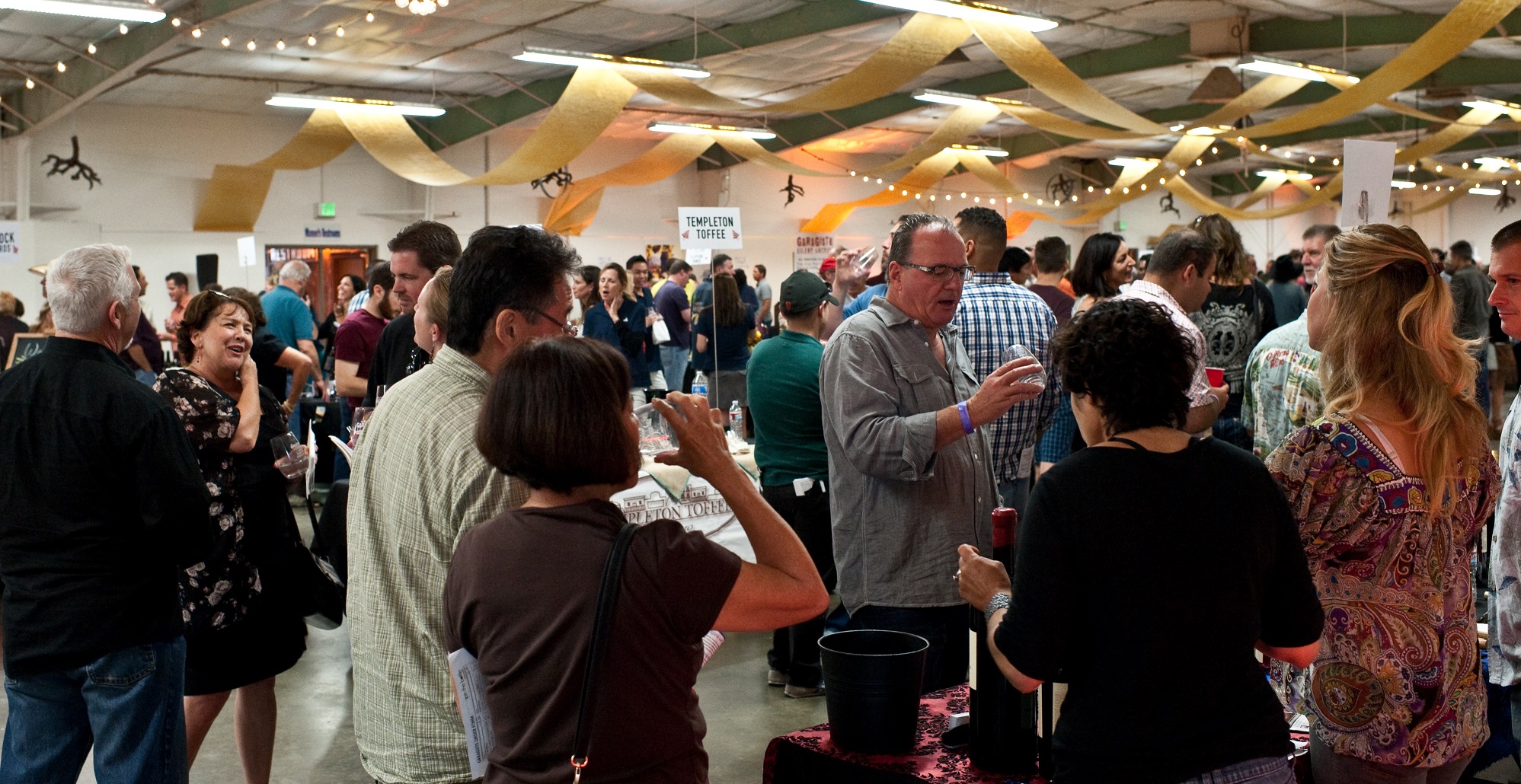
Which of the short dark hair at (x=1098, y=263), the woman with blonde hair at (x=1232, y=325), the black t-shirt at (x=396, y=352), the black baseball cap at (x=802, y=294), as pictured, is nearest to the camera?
the black t-shirt at (x=396, y=352)

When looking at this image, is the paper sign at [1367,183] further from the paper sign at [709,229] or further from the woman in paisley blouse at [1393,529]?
the paper sign at [709,229]

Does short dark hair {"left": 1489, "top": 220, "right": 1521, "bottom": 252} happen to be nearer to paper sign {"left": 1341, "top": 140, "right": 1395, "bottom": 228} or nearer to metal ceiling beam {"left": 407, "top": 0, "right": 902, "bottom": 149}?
paper sign {"left": 1341, "top": 140, "right": 1395, "bottom": 228}

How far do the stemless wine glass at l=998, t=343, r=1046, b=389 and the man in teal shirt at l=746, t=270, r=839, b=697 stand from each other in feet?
2.56

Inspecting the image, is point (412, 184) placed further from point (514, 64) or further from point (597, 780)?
point (597, 780)

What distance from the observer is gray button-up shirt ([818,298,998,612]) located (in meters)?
2.68

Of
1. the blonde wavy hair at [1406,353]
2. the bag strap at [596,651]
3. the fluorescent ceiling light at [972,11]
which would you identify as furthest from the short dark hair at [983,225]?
the fluorescent ceiling light at [972,11]

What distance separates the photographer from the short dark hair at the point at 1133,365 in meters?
1.53

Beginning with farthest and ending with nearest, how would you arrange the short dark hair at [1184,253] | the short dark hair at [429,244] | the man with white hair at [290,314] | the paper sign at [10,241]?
the paper sign at [10,241]
the man with white hair at [290,314]
the short dark hair at [1184,253]
the short dark hair at [429,244]

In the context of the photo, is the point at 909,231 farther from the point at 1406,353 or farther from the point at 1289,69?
the point at 1289,69

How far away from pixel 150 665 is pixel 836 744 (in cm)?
139

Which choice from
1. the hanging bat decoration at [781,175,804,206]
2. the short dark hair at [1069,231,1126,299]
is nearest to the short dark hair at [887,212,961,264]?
the short dark hair at [1069,231,1126,299]

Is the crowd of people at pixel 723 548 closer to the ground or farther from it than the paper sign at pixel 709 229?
closer to the ground

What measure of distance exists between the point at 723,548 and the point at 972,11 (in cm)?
642

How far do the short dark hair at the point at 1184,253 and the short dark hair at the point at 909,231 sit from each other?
134 centimetres
